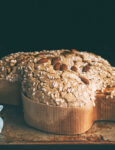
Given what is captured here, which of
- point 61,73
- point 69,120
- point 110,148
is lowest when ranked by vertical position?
point 110,148

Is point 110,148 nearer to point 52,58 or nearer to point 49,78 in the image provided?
point 49,78

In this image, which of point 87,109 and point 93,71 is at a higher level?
point 93,71

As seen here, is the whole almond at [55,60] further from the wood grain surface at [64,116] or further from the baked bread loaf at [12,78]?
the wood grain surface at [64,116]

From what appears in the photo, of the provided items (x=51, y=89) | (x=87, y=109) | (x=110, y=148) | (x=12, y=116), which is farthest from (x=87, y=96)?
(x=12, y=116)

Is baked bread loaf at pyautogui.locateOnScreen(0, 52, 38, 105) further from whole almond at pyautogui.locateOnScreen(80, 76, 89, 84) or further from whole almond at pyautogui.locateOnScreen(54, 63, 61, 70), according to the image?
whole almond at pyautogui.locateOnScreen(80, 76, 89, 84)

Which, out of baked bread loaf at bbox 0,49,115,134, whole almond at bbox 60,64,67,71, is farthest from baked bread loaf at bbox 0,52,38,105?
whole almond at bbox 60,64,67,71

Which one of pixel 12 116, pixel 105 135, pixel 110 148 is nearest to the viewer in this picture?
pixel 110 148

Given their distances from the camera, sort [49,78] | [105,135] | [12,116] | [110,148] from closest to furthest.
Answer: [110,148] < [105,135] < [49,78] < [12,116]
